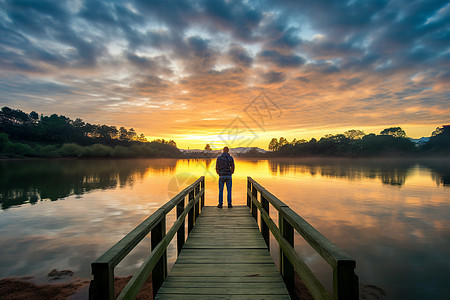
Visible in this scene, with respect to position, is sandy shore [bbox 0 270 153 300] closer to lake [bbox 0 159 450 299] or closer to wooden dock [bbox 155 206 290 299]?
lake [bbox 0 159 450 299]

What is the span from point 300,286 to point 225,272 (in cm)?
353

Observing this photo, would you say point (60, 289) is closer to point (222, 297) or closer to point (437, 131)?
point (222, 297)

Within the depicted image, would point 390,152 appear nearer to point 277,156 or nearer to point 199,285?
point 277,156

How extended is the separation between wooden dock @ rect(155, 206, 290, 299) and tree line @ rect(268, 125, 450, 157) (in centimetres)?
14427

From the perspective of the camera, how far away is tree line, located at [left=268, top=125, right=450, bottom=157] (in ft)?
401

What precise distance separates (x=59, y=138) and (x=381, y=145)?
170084mm

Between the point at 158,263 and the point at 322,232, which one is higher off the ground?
the point at 158,263

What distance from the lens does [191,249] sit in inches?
199

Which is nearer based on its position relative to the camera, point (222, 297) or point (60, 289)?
point (222, 297)

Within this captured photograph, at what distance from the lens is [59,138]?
112562mm

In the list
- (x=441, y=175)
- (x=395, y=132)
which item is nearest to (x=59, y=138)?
(x=441, y=175)

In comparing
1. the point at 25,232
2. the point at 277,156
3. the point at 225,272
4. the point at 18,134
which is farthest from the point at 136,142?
the point at 225,272

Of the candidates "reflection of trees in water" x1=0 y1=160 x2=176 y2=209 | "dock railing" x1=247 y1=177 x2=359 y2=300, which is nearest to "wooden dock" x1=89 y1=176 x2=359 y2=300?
"dock railing" x1=247 y1=177 x2=359 y2=300

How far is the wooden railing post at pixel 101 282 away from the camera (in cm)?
184
